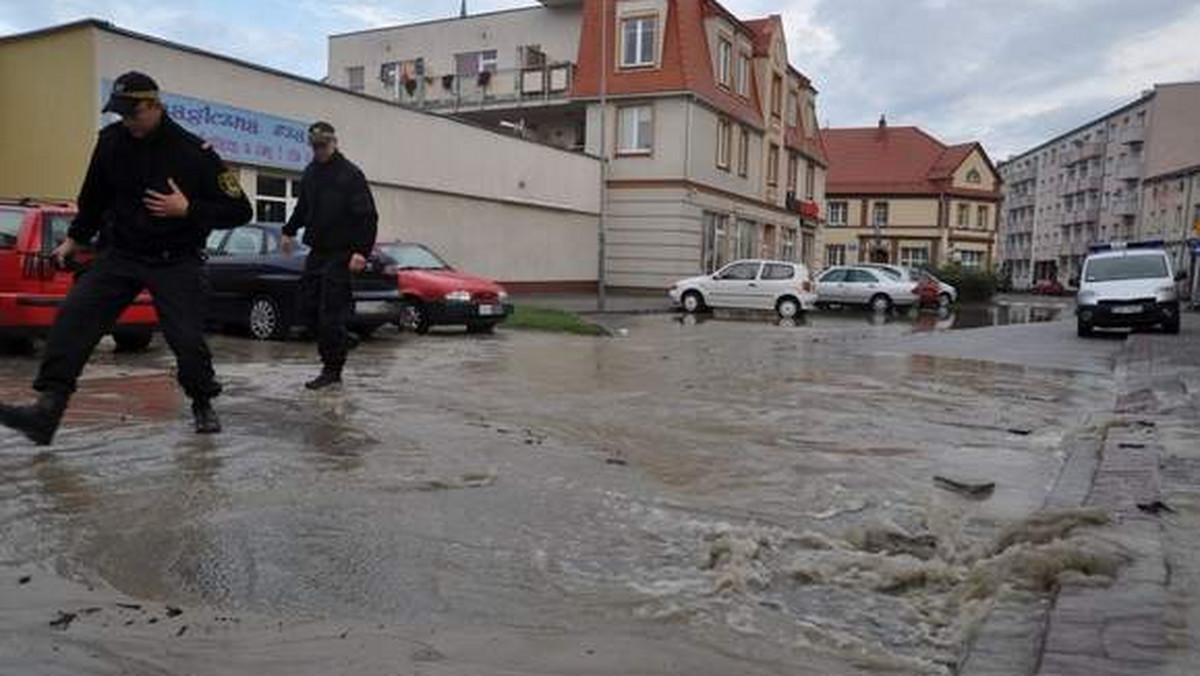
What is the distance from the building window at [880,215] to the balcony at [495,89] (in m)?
44.9

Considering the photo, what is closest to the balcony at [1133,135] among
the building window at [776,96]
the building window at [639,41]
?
the building window at [776,96]

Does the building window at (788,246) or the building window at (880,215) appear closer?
the building window at (788,246)

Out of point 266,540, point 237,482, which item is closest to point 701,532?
point 266,540

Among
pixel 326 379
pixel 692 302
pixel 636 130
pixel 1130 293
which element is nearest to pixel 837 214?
pixel 636 130

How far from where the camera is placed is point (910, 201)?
7631 centimetres

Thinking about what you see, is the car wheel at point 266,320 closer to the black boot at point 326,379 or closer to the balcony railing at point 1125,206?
the black boot at point 326,379

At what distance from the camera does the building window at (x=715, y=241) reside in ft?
126

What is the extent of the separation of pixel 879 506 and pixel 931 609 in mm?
1532

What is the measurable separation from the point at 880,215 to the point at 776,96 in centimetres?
3491

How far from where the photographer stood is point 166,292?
562cm

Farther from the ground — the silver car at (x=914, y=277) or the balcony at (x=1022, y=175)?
the balcony at (x=1022, y=175)

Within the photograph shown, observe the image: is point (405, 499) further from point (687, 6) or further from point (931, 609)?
point (687, 6)

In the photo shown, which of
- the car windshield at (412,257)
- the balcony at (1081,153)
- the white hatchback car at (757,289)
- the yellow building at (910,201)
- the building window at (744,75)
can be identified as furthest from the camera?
the balcony at (1081,153)

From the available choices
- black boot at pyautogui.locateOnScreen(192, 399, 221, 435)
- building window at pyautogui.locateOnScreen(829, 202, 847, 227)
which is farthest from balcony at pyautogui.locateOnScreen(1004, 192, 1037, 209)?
black boot at pyautogui.locateOnScreen(192, 399, 221, 435)
